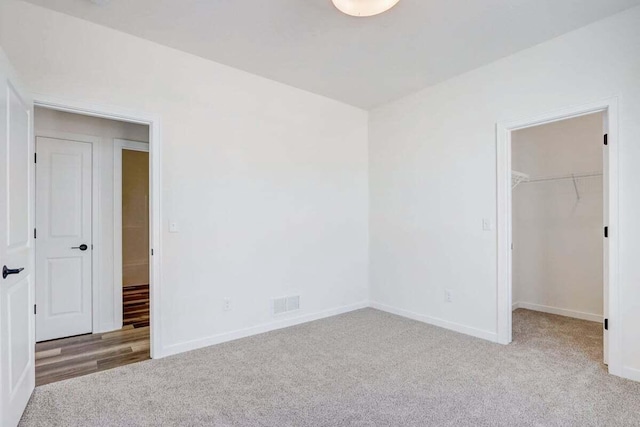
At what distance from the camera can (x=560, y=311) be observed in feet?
13.3

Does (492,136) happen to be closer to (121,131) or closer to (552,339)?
(552,339)

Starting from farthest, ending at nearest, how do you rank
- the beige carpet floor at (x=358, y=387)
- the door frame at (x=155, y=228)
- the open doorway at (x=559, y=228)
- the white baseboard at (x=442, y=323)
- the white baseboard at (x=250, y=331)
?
the open doorway at (x=559, y=228)
the white baseboard at (x=442, y=323)
the white baseboard at (x=250, y=331)
the door frame at (x=155, y=228)
the beige carpet floor at (x=358, y=387)

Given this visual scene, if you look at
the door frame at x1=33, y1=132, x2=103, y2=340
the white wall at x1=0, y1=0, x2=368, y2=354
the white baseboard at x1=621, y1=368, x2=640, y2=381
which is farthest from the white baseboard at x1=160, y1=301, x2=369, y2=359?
the white baseboard at x1=621, y1=368, x2=640, y2=381

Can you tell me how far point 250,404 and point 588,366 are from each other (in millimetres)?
2571

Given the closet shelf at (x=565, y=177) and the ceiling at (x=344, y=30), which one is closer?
the ceiling at (x=344, y=30)

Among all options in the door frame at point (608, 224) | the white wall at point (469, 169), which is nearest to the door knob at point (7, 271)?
the white wall at point (469, 169)

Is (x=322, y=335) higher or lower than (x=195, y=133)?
lower

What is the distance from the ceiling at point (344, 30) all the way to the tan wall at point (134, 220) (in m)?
3.74

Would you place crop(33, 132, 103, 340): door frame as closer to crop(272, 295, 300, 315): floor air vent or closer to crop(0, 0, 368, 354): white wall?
crop(0, 0, 368, 354): white wall

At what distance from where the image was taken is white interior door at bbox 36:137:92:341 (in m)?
3.32

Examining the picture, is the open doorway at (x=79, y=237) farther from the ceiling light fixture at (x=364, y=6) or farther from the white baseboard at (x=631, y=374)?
the white baseboard at (x=631, y=374)

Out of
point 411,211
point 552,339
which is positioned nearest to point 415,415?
point 552,339

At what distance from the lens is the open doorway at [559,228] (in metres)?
3.81

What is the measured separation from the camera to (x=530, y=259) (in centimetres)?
437
